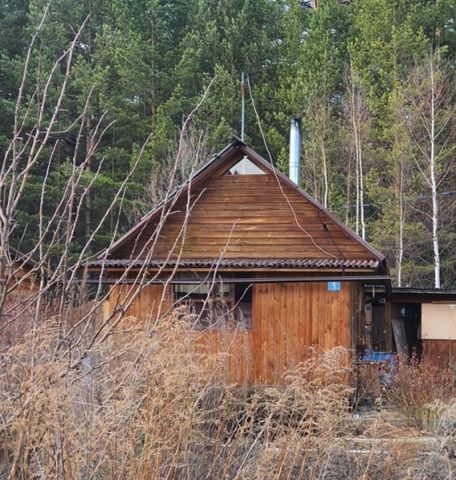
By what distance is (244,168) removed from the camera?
14.4 meters

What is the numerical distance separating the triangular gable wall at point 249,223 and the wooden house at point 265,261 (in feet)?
0.06

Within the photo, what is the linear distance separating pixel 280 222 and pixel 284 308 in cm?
178

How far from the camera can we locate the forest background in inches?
965

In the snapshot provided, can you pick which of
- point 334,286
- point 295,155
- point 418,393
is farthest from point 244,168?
point 418,393

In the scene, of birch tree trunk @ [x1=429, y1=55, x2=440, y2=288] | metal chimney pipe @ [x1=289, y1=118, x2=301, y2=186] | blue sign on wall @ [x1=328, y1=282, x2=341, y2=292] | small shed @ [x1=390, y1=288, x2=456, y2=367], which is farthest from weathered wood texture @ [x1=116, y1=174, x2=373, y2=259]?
birch tree trunk @ [x1=429, y1=55, x2=440, y2=288]

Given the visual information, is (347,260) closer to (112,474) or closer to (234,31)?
(112,474)

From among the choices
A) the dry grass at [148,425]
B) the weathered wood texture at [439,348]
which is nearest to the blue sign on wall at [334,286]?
the weathered wood texture at [439,348]

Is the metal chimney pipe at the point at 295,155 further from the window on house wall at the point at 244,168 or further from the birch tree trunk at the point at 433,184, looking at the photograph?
the birch tree trunk at the point at 433,184

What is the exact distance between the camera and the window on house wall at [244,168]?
14266 millimetres

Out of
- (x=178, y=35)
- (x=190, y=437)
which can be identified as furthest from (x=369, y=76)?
(x=190, y=437)

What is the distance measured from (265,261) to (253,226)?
0.98m

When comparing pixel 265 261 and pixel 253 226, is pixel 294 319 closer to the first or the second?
pixel 265 261

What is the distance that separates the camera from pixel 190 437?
4.20m

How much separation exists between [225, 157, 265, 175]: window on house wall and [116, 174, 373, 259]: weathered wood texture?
0.10 m
